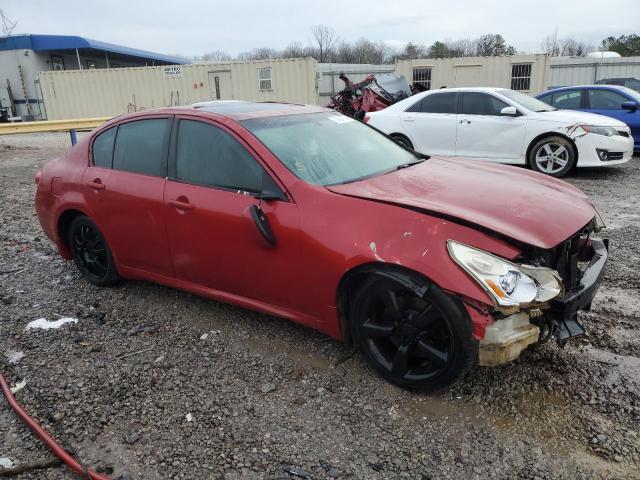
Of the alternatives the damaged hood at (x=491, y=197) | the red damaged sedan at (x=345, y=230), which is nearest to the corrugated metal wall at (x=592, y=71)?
the damaged hood at (x=491, y=197)

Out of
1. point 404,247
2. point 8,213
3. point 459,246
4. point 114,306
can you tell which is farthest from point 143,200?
point 8,213

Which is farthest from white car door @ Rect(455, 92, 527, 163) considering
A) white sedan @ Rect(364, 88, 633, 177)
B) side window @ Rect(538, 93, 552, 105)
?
side window @ Rect(538, 93, 552, 105)

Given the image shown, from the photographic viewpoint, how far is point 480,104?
28.9 feet

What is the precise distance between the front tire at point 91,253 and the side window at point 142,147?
2.17 ft

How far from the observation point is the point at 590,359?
313cm

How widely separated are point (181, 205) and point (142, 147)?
77 centimetres

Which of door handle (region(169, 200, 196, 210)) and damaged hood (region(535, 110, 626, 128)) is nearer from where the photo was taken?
door handle (region(169, 200, 196, 210))

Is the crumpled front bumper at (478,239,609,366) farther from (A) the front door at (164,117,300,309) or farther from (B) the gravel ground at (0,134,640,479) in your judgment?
(A) the front door at (164,117,300,309)

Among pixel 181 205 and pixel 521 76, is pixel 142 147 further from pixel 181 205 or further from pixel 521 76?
pixel 521 76

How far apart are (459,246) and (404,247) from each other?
0.90ft

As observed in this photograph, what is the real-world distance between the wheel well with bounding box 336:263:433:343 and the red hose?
4.74 ft

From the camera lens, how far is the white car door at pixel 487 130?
8484mm

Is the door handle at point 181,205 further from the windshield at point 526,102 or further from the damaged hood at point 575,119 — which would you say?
the windshield at point 526,102

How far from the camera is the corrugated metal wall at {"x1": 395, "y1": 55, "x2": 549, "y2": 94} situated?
20.5 meters
